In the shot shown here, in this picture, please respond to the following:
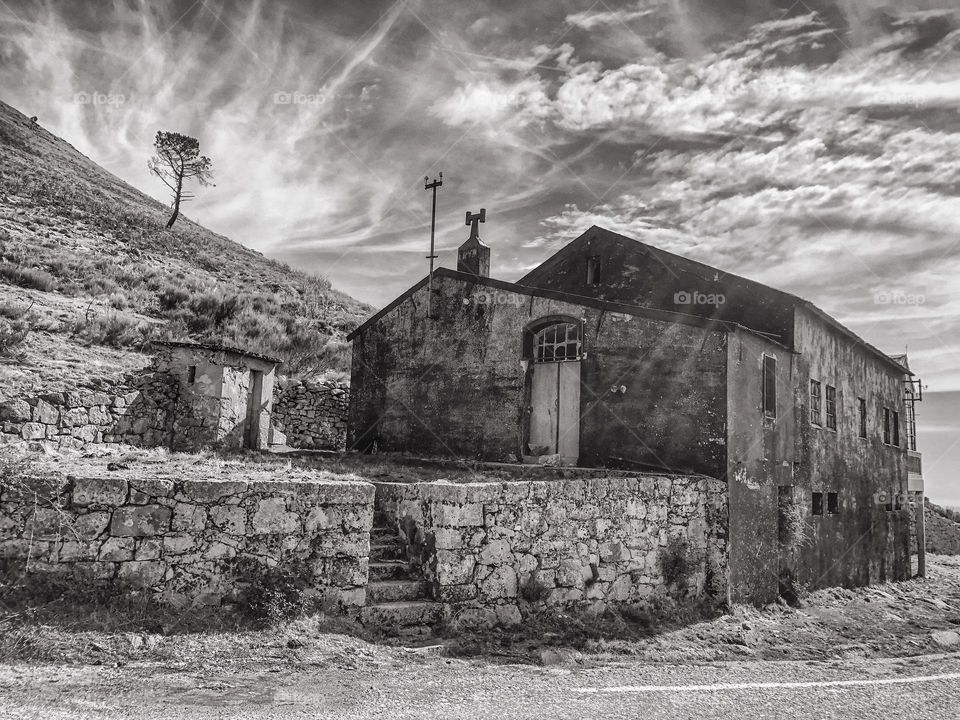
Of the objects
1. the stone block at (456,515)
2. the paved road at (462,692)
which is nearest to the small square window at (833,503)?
the paved road at (462,692)

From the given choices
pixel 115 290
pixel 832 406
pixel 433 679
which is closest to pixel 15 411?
pixel 433 679

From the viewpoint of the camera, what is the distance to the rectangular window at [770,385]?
14507 mm

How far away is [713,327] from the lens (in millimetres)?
13062

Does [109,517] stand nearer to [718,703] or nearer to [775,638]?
[718,703]

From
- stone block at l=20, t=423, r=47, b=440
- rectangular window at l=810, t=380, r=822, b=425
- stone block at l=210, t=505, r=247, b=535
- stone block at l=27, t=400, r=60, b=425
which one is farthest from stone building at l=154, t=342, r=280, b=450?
rectangular window at l=810, t=380, r=822, b=425

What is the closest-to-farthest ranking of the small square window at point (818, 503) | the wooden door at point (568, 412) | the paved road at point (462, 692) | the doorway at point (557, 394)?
the paved road at point (462, 692), the wooden door at point (568, 412), the doorway at point (557, 394), the small square window at point (818, 503)

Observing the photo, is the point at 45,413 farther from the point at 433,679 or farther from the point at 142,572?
the point at 433,679

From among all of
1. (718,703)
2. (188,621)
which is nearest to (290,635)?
(188,621)

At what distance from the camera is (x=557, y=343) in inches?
583

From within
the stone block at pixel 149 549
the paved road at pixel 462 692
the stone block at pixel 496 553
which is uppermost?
the stone block at pixel 149 549

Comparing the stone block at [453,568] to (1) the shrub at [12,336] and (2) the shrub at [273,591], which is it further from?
(1) the shrub at [12,336]

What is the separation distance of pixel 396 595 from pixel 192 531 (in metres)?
2.58

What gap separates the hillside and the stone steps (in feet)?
30.7

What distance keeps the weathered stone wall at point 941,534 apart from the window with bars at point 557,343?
1995cm
